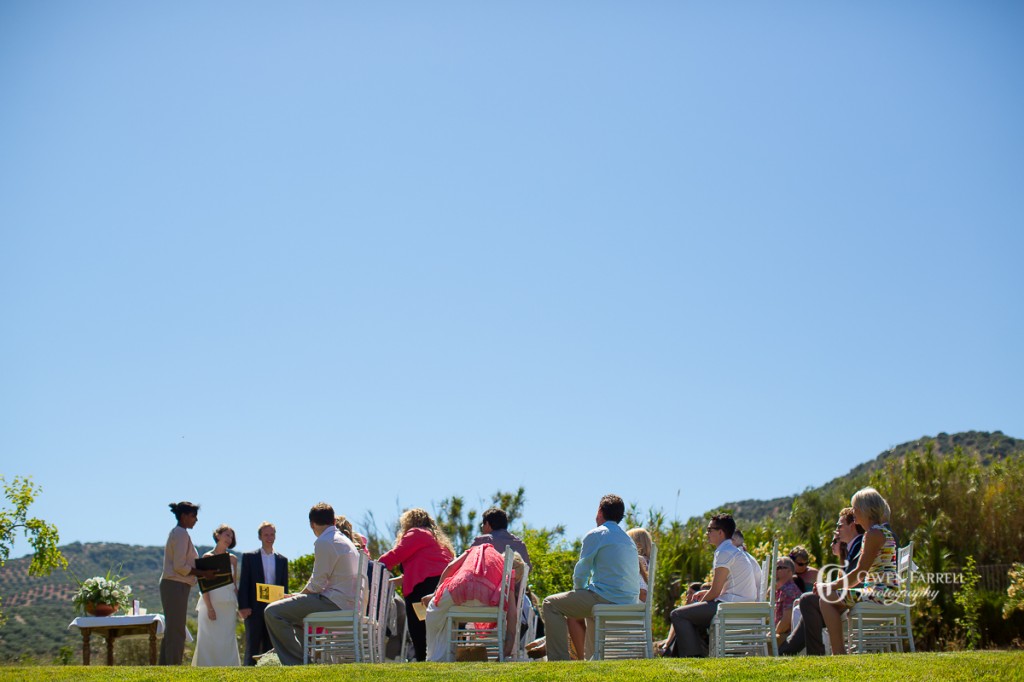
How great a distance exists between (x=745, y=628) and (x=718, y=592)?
0.35 metres

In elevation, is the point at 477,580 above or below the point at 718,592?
above

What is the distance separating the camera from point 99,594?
11.3m

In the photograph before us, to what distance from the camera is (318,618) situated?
809 centimetres

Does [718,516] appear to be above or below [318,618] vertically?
above

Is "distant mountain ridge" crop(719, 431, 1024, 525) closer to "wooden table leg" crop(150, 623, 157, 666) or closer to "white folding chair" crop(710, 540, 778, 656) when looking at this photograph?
"wooden table leg" crop(150, 623, 157, 666)

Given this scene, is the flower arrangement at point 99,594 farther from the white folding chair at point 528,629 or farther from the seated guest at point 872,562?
the seated guest at point 872,562

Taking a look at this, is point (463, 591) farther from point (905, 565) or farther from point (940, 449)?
point (940, 449)

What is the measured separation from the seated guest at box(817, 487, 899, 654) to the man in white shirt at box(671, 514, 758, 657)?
29.5 inches

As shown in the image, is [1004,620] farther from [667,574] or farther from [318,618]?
[318,618]

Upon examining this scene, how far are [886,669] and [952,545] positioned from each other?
57.2 ft

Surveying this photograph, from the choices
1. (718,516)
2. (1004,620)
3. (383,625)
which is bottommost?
(1004,620)

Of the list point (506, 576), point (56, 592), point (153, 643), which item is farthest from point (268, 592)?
point (56, 592)

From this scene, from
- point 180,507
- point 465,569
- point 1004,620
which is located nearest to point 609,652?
point 465,569

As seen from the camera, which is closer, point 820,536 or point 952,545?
point 820,536
